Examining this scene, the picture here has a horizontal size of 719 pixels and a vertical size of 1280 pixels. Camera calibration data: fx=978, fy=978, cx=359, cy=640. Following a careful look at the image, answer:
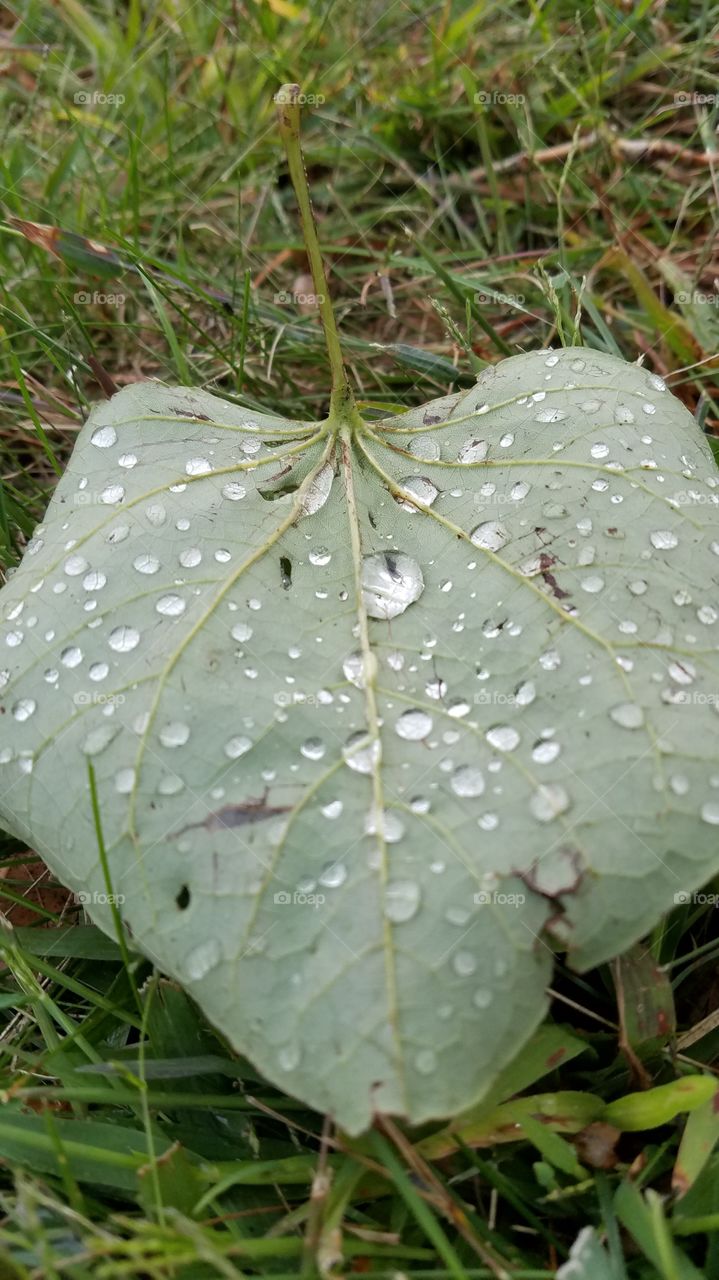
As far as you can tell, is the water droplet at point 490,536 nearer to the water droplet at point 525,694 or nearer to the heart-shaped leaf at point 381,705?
the heart-shaped leaf at point 381,705

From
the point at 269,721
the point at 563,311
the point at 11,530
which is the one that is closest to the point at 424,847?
the point at 269,721

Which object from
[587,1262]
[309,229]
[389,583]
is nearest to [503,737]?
[389,583]

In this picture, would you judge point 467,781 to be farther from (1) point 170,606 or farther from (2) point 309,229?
(2) point 309,229

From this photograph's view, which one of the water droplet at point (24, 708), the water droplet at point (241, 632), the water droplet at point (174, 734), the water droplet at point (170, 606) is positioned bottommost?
the water droplet at point (174, 734)

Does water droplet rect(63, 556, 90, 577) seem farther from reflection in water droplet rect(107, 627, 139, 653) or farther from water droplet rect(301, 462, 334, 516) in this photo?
water droplet rect(301, 462, 334, 516)

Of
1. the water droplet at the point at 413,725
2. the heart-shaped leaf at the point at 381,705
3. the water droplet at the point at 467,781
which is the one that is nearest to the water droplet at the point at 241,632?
the heart-shaped leaf at the point at 381,705

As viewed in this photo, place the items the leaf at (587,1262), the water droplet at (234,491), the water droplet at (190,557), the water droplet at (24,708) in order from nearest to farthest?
the leaf at (587,1262) → the water droplet at (24,708) → the water droplet at (190,557) → the water droplet at (234,491)
